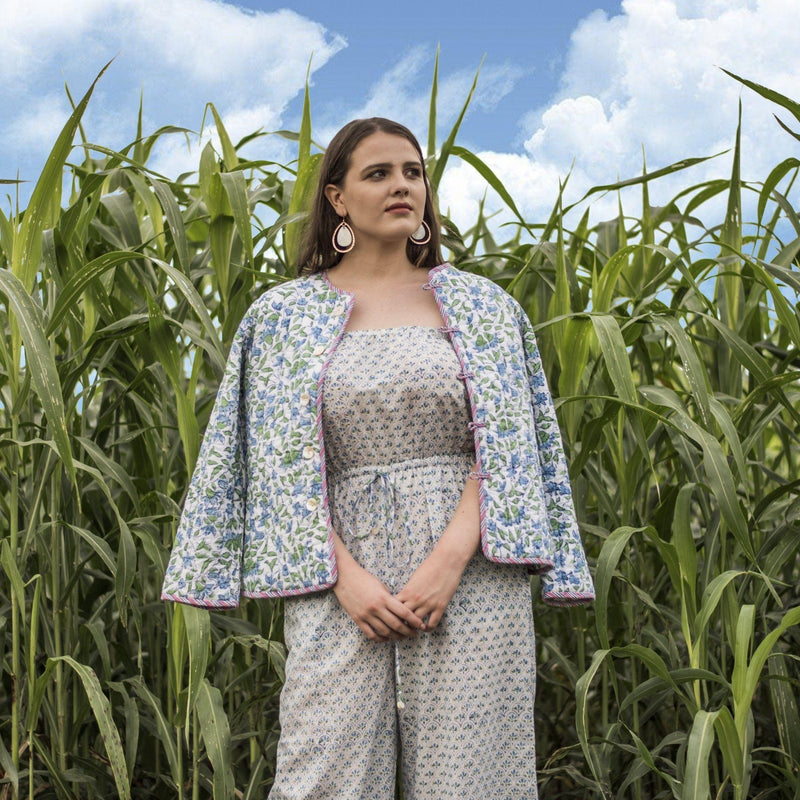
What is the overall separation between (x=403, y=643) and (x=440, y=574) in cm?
13

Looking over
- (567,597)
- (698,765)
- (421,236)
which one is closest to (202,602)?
(567,597)

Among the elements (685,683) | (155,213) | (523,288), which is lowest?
(685,683)

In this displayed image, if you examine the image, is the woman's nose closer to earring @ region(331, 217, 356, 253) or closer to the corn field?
earring @ region(331, 217, 356, 253)

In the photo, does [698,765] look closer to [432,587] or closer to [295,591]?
[432,587]

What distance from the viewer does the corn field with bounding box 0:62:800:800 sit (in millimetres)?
1481

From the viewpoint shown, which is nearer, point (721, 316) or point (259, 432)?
point (259, 432)

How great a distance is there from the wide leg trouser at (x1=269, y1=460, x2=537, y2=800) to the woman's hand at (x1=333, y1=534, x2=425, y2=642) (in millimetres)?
38

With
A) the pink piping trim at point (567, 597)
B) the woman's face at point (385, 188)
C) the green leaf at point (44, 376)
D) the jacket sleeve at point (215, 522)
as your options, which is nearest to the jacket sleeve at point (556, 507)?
the pink piping trim at point (567, 597)

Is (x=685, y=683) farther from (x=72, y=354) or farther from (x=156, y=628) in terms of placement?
(x=72, y=354)

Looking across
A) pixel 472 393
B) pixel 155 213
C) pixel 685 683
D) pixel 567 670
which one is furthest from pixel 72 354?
pixel 685 683

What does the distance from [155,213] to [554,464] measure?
0.91m

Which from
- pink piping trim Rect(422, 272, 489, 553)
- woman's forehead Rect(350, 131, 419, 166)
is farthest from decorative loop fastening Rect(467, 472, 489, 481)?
woman's forehead Rect(350, 131, 419, 166)

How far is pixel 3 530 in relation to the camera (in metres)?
1.94

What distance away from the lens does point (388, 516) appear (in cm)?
129
